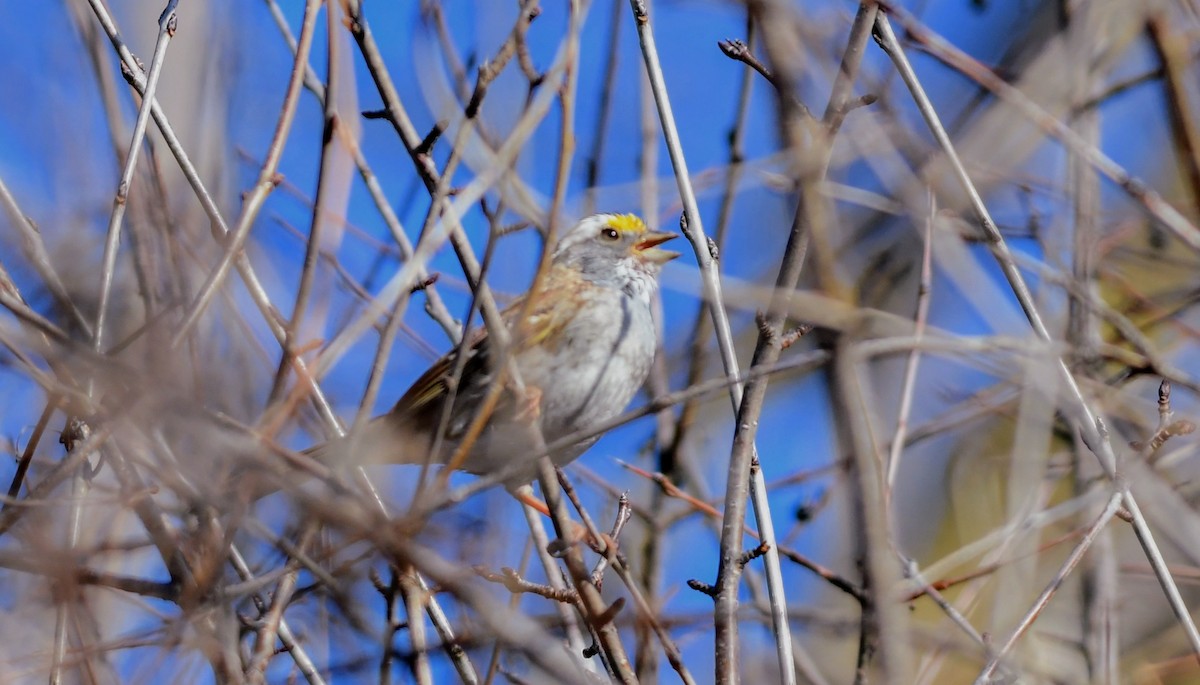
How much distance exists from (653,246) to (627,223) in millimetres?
209

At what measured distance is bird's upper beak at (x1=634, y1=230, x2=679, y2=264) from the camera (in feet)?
18.0

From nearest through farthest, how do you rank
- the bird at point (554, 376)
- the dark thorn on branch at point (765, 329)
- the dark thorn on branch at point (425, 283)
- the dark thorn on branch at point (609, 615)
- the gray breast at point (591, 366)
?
the dark thorn on branch at point (609, 615) < the dark thorn on branch at point (765, 329) < the dark thorn on branch at point (425, 283) < the bird at point (554, 376) < the gray breast at point (591, 366)

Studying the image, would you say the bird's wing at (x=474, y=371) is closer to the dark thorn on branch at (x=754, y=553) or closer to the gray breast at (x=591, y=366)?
the gray breast at (x=591, y=366)

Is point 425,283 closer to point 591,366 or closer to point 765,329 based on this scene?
point 591,366

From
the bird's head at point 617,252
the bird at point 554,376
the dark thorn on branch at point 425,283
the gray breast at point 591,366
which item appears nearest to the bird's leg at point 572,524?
the bird at point 554,376

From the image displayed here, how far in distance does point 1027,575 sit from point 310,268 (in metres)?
2.51

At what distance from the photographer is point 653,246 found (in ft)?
18.4

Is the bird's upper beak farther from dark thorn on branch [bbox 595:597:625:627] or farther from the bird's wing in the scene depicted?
dark thorn on branch [bbox 595:597:625:627]

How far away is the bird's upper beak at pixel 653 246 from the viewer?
5.48 meters

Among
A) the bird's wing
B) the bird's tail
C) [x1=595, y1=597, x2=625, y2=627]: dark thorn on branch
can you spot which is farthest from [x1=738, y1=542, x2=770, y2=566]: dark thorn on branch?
the bird's wing

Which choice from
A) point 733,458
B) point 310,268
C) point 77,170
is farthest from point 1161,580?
point 77,170

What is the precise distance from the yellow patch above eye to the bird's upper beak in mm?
99

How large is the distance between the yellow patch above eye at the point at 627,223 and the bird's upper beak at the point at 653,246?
10cm

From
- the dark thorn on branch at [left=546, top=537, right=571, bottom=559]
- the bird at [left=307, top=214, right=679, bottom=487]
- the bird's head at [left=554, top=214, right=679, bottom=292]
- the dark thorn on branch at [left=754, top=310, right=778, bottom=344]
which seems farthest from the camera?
the bird's head at [left=554, top=214, right=679, bottom=292]
